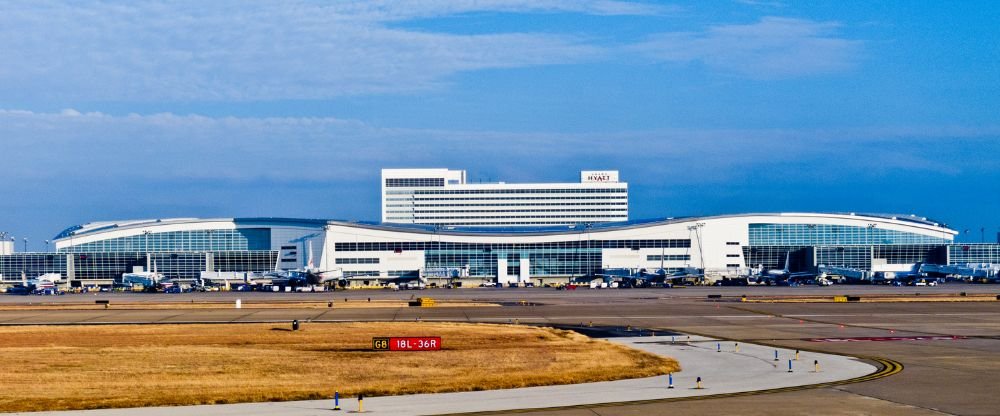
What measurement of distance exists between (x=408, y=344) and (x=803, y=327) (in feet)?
97.2

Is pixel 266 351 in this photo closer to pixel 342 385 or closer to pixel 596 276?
pixel 342 385

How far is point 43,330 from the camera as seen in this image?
70.4 metres

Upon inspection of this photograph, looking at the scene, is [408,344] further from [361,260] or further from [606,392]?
[361,260]

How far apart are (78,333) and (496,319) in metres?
30.3

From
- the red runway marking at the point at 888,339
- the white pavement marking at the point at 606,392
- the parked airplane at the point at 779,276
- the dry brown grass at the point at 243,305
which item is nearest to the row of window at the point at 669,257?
the parked airplane at the point at 779,276

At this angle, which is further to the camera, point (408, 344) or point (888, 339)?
point (888, 339)

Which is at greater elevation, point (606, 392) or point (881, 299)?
point (606, 392)

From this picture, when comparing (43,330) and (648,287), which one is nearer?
(43,330)

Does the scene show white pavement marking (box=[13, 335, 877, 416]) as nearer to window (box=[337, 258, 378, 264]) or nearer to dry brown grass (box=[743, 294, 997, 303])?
dry brown grass (box=[743, 294, 997, 303])

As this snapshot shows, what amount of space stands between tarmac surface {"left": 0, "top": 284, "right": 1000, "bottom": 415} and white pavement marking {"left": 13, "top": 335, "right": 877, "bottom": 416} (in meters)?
1.92

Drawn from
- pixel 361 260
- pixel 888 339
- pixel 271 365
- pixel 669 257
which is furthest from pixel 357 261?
pixel 271 365

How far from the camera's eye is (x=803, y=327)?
70.5m

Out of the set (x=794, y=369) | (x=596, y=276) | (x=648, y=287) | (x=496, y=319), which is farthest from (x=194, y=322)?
(x=596, y=276)

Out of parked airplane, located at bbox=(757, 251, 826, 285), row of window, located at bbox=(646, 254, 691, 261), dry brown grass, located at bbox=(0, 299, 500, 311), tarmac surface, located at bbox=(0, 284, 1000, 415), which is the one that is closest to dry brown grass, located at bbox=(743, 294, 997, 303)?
tarmac surface, located at bbox=(0, 284, 1000, 415)
